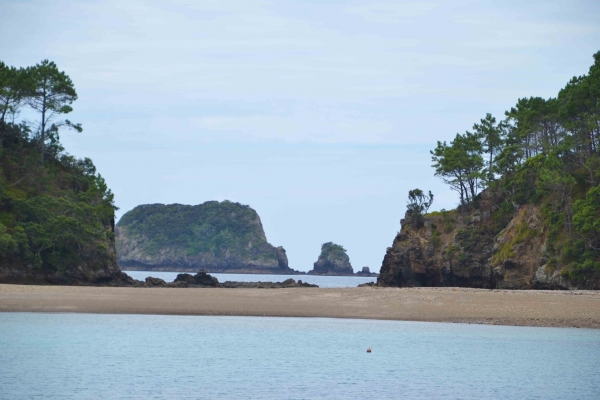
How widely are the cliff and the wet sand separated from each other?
10281 mm

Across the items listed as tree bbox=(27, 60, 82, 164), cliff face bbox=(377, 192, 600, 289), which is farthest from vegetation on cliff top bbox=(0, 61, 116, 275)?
cliff face bbox=(377, 192, 600, 289)

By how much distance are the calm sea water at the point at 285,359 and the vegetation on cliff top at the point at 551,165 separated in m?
21.6

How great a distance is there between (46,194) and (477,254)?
4160cm

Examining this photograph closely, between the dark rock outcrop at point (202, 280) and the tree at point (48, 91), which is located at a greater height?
the tree at point (48, 91)

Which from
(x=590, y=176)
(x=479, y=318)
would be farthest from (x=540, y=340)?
(x=590, y=176)

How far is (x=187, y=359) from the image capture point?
2600cm

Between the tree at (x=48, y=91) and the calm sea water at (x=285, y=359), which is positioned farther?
the tree at (x=48, y=91)

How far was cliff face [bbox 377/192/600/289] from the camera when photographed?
59219 mm

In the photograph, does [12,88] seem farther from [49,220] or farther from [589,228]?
[589,228]

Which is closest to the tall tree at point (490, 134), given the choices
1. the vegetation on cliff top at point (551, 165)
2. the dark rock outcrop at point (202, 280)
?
the vegetation on cliff top at point (551, 165)

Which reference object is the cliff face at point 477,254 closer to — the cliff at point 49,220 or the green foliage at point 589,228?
the green foliage at point 589,228

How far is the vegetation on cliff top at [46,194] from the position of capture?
185 feet

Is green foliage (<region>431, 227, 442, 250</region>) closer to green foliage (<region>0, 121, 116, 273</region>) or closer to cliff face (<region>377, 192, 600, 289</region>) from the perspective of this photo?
cliff face (<region>377, 192, 600, 289</region>)

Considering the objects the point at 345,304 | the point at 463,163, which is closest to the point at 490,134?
the point at 463,163
